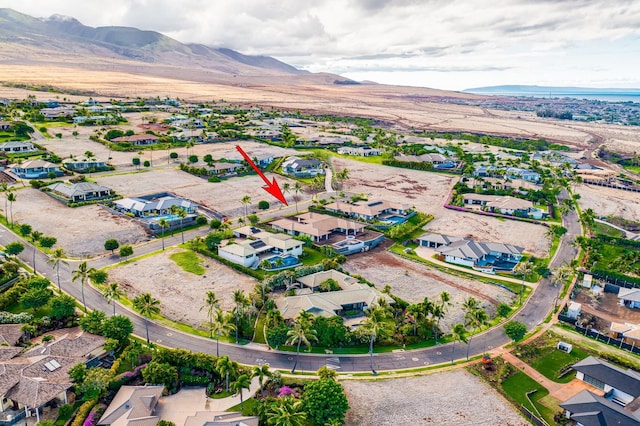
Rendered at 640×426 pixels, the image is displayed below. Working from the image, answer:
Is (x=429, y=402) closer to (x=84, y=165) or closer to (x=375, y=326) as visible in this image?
(x=375, y=326)

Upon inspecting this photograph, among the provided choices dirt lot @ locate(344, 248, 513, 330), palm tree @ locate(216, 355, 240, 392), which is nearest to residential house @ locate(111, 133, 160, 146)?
dirt lot @ locate(344, 248, 513, 330)

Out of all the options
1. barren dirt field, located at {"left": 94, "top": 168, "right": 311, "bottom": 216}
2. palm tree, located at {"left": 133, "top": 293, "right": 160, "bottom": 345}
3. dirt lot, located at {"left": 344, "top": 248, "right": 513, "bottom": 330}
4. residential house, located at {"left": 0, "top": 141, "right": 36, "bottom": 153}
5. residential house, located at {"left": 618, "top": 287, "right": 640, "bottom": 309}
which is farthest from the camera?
residential house, located at {"left": 0, "top": 141, "right": 36, "bottom": 153}

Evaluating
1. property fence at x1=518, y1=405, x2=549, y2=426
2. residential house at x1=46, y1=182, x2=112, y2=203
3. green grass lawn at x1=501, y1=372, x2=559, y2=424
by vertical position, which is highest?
residential house at x1=46, y1=182, x2=112, y2=203

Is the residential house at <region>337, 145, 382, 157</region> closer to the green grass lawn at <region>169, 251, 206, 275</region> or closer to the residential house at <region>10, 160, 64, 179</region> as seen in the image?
the residential house at <region>10, 160, 64, 179</region>

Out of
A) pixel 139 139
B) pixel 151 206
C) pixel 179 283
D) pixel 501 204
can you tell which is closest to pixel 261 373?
pixel 179 283

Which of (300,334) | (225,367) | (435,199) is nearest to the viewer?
(225,367)

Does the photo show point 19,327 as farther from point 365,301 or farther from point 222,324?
point 365,301
